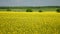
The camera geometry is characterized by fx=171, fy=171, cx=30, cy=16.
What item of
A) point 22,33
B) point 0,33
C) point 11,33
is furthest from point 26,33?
point 0,33

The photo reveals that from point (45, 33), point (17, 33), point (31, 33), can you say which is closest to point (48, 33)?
point (45, 33)

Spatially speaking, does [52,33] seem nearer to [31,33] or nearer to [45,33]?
[45,33]

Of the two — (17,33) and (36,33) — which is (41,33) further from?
(17,33)

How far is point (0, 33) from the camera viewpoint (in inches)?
314

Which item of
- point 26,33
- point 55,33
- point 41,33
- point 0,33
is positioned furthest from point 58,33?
point 0,33

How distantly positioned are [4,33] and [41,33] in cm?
176

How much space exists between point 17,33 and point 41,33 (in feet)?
3.80

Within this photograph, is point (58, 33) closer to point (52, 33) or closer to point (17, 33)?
point (52, 33)

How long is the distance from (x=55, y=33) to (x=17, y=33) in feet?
5.92

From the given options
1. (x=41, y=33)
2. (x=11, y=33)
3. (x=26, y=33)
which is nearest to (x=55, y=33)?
(x=41, y=33)

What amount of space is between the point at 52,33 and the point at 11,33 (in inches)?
77.5

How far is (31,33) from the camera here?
8.14 meters

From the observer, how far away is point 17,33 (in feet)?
A: 26.4

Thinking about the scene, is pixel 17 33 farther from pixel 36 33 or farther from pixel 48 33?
pixel 48 33
